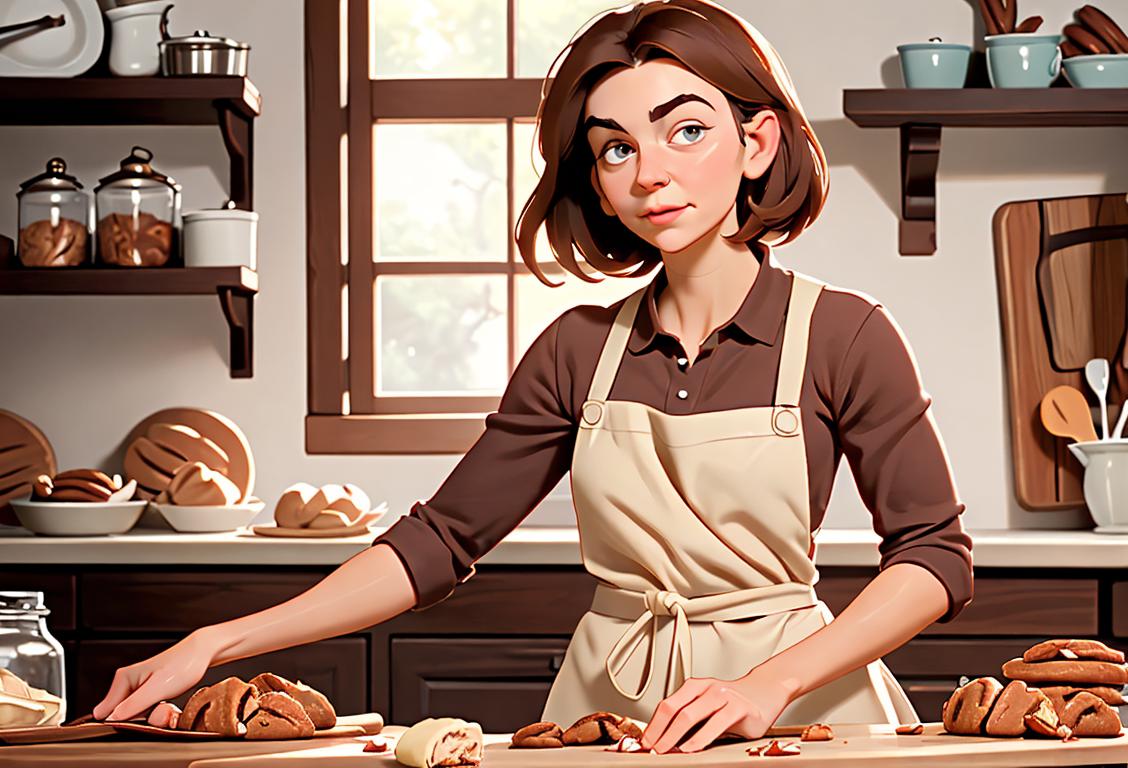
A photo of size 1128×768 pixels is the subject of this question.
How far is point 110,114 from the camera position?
3088 mm

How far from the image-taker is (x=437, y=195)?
3.30m

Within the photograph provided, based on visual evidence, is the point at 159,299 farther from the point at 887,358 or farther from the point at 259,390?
the point at 887,358

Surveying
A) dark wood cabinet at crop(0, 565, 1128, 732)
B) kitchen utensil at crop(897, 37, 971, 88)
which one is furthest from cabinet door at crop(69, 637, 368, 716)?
kitchen utensil at crop(897, 37, 971, 88)

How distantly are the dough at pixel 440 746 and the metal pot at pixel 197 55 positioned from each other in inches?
86.9

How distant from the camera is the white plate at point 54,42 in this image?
304cm

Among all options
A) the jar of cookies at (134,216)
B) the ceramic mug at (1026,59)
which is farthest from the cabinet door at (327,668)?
the ceramic mug at (1026,59)

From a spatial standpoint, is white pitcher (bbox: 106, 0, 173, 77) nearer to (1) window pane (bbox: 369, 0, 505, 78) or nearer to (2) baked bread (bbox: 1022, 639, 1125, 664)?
(1) window pane (bbox: 369, 0, 505, 78)

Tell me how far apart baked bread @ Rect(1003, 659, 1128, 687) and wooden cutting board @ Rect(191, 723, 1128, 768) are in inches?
2.4

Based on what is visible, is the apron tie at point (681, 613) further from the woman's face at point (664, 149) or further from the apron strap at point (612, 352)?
Result: the woman's face at point (664, 149)

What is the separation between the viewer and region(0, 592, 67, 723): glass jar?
1.16 m

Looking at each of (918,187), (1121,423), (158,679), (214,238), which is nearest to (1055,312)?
(1121,423)

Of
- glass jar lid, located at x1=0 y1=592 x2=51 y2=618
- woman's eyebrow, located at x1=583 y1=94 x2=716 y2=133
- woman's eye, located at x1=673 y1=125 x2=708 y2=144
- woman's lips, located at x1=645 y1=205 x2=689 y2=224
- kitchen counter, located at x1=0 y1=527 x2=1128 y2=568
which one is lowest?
kitchen counter, located at x1=0 y1=527 x2=1128 y2=568

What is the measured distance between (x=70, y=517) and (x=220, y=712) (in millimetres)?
1778

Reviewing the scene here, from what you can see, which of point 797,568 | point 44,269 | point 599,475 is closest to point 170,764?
point 599,475
